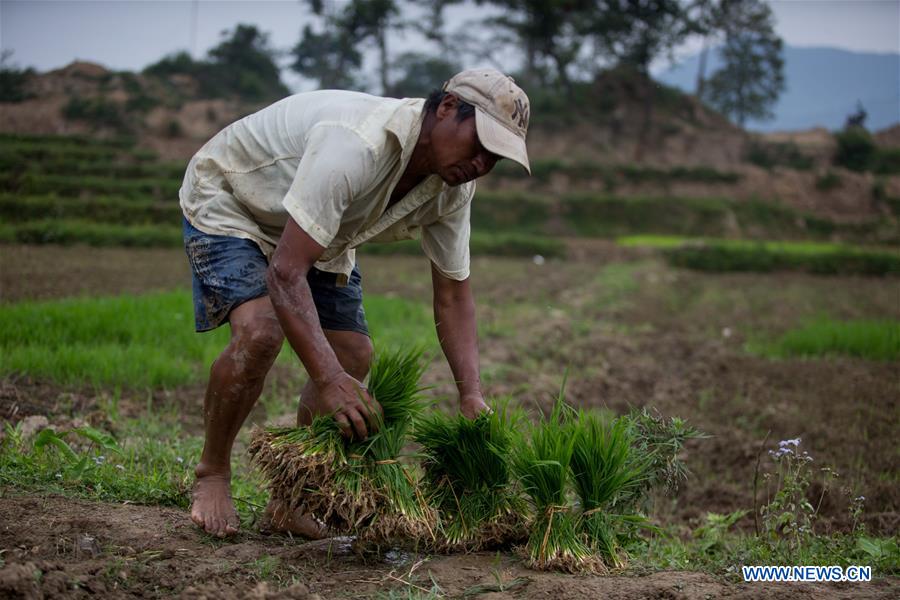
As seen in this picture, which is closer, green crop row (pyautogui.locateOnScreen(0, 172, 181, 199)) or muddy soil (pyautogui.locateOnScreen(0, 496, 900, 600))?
muddy soil (pyautogui.locateOnScreen(0, 496, 900, 600))

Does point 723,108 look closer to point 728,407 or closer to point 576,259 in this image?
point 576,259

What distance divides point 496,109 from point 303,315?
0.86 m

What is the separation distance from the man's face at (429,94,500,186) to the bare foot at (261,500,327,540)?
1284mm

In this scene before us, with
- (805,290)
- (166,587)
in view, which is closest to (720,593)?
(166,587)

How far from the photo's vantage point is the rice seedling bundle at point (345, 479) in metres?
2.60

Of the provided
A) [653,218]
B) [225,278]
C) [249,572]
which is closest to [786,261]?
[653,218]

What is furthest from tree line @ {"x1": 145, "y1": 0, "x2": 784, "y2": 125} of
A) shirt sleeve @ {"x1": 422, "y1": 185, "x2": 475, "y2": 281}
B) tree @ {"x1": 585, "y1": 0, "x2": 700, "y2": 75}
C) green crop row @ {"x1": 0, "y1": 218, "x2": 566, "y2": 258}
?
shirt sleeve @ {"x1": 422, "y1": 185, "x2": 475, "y2": 281}

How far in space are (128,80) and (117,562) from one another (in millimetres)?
28532

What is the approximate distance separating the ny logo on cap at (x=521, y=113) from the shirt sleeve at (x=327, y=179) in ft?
1.53

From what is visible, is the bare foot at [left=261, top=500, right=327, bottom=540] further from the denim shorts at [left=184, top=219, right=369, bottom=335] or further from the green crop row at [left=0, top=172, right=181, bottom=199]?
the green crop row at [left=0, top=172, right=181, bottom=199]

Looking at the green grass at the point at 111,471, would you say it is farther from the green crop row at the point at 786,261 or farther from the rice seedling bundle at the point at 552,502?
the green crop row at the point at 786,261

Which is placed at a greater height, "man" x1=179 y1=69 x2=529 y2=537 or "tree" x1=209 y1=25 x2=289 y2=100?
"tree" x1=209 y1=25 x2=289 y2=100

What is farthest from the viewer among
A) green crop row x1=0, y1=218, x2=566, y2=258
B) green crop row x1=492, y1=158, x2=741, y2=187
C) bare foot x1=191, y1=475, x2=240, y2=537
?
green crop row x1=492, y1=158, x2=741, y2=187

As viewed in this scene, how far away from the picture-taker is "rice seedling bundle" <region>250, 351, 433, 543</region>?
2.60 meters
